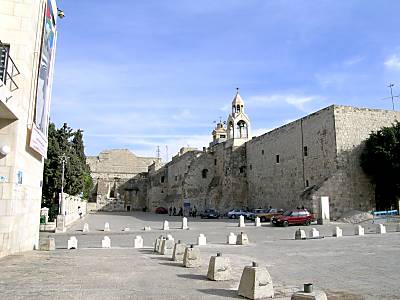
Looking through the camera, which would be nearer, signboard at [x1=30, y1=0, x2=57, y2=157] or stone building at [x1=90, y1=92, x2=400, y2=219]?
signboard at [x1=30, y1=0, x2=57, y2=157]

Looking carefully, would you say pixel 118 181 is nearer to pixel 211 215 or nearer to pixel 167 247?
pixel 211 215

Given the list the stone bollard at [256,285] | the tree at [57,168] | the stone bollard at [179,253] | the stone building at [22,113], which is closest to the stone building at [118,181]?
the tree at [57,168]

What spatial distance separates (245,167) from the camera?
43719 mm

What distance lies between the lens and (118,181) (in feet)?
214

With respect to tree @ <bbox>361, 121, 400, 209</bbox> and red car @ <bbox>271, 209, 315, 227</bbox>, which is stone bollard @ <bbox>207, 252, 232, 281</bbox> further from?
tree @ <bbox>361, 121, 400, 209</bbox>

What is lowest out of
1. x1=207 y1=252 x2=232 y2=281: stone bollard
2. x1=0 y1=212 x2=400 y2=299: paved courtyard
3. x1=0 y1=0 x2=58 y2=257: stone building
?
x1=0 y1=212 x2=400 y2=299: paved courtyard

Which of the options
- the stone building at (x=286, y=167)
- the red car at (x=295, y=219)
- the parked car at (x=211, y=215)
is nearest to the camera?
the red car at (x=295, y=219)

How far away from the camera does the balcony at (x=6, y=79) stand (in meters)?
7.79

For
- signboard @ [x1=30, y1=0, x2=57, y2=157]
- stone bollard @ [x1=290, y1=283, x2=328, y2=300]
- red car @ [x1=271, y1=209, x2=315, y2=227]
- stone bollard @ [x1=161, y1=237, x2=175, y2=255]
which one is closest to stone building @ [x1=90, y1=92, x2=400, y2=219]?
red car @ [x1=271, y1=209, x2=315, y2=227]

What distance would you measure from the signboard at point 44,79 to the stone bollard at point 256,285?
726cm

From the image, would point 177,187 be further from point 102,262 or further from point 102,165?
point 102,262

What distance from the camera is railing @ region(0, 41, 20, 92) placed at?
8156 mm

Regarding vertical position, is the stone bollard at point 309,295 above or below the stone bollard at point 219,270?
above

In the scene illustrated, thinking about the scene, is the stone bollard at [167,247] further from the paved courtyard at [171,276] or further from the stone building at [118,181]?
the stone building at [118,181]
